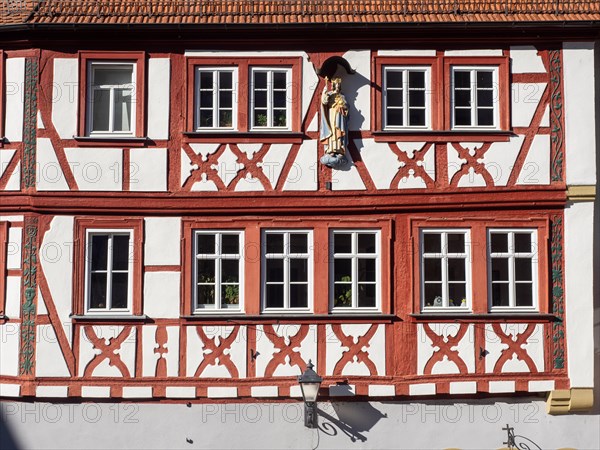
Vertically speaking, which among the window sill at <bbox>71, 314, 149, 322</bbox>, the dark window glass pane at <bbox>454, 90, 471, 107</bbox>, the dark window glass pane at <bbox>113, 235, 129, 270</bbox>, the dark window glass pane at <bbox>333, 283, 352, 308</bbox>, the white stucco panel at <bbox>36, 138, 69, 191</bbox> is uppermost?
the dark window glass pane at <bbox>454, 90, 471, 107</bbox>

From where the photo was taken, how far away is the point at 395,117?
16031mm

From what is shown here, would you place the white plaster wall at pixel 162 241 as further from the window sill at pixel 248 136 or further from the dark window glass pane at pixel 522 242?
the dark window glass pane at pixel 522 242

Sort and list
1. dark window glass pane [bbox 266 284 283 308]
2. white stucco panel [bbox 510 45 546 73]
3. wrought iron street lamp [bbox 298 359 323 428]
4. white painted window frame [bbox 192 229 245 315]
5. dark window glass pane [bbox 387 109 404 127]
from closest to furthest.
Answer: wrought iron street lamp [bbox 298 359 323 428] < white painted window frame [bbox 192 229 245 315] < dark window glass pane [bbox 266 284 283 308] < white stucco panel [bbox 510 45 546 73] < dark window glass pane [bbox 387 109 404 127]

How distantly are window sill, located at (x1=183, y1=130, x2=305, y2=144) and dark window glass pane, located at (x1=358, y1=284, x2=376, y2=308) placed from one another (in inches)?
94.1

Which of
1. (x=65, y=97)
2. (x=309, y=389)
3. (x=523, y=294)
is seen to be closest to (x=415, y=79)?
(x=523, y=294)

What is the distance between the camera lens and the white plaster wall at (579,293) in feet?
50.7

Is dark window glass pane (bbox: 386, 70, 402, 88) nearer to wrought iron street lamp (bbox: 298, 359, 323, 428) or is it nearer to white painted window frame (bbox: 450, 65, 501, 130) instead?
white painted window frame (bbox: 450, 65, 501, 130)

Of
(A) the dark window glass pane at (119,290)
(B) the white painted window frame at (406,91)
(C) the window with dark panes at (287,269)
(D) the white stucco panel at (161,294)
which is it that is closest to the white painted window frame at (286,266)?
(C) the window with dark panes at (287,269)

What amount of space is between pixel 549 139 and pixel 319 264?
3920mm

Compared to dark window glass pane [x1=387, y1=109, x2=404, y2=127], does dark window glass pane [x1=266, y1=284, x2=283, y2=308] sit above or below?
below

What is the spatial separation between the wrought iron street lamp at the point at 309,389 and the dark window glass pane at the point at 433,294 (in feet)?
6.65

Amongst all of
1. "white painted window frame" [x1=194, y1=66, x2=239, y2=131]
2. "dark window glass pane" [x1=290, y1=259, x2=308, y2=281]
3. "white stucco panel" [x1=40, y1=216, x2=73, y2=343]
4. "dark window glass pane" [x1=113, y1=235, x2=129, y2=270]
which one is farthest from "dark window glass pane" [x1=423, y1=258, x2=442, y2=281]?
"white stucco panel" [x1=40, y1=216, x2=73, y2=343]

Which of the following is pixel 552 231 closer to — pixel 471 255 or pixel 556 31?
pixel 471 255

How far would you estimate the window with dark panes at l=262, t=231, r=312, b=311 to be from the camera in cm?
1577
